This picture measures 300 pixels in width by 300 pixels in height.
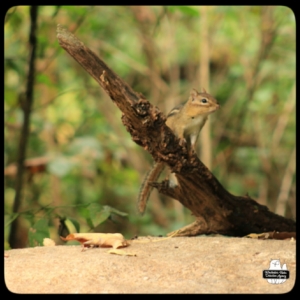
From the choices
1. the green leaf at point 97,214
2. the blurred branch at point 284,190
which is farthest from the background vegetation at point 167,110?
the green leaf at point 97,214

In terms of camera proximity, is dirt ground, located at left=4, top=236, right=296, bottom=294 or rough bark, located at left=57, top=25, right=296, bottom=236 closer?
dirt ground, located at left=4, top=236, right=296, bottom=294

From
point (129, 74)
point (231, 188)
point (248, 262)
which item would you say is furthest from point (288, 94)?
point (248, 262)

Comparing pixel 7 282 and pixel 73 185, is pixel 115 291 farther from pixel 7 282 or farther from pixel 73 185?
pixel 73 185
